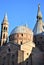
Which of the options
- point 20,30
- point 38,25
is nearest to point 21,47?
point 20,30

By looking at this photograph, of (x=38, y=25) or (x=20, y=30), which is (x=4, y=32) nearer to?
(x=20, y=30)

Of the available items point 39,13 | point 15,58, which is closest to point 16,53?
point 15,58

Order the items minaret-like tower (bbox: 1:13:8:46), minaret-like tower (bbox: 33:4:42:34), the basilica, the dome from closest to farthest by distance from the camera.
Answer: the basilica, the dome, minaret-like tower (bbox: 1:13:8:46), minaret-like tower (bbox: 33:4:42:34)

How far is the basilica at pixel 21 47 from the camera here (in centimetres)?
3916

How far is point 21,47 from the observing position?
3988 centimetres

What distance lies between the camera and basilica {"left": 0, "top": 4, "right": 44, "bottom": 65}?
39.2 metres

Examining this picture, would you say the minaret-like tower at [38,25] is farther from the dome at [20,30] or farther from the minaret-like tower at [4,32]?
the minaret-like tower at [4,32]

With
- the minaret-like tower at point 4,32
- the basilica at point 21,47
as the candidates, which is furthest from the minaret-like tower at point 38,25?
the minaret-like tower at point 4,32

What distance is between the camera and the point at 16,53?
39.4m

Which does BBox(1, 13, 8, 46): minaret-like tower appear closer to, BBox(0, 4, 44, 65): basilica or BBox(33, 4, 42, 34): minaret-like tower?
BBox(0, 4, 44, 65): basilica

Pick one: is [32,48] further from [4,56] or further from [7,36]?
[7,36]

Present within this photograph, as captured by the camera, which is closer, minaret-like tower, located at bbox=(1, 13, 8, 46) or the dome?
the dome

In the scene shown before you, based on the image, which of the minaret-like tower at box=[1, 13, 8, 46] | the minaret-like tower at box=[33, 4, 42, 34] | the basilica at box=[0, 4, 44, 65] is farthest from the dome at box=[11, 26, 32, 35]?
the minaret-like tower at box=[33, 4, 42, 34]

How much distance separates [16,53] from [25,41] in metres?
5.05
